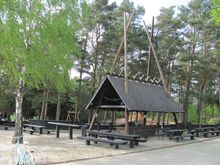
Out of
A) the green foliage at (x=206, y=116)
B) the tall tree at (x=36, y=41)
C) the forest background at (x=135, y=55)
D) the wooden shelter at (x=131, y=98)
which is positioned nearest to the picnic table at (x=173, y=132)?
the wooden shelter at (x=131, y=98)

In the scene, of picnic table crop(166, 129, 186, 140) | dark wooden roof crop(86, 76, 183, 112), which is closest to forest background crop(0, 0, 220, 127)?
dark wooden roof crop(86, 76, 183, 112)

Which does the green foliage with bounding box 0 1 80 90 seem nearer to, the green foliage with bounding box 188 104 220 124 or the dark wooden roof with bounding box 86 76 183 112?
the dark wooden roof with bounding box 86 76 183 112

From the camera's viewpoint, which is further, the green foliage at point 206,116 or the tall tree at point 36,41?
the green foliage at point 206,116

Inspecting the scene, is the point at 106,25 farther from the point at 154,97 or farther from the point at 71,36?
the point at 71,36

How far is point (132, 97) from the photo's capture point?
1800 centimetres

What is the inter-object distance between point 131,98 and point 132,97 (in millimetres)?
234

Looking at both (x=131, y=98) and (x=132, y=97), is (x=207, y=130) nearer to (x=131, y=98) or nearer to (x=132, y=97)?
(x=132, y=97)

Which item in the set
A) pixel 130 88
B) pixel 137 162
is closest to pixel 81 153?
pixel 137 162

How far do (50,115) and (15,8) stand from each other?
25.9 m

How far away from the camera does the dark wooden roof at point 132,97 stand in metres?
17.3

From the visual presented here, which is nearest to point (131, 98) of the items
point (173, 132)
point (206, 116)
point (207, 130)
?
point (173, 132)

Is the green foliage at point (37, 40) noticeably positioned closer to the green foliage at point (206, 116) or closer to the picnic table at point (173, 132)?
the picnic table at point (173, 132)

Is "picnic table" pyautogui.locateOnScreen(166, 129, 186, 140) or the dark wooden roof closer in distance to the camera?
the dark wooden roof

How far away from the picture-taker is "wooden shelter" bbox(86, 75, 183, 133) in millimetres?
17297
